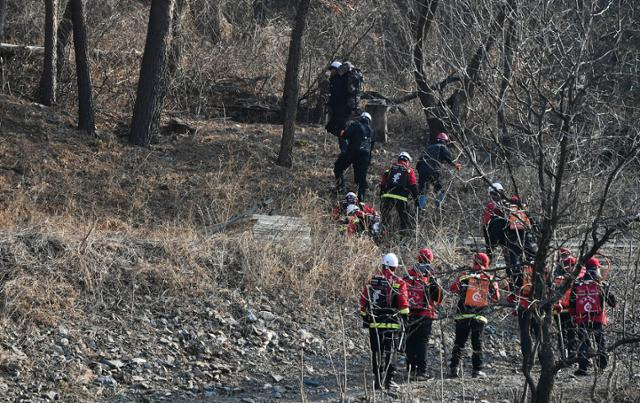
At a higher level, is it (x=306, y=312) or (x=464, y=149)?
(x=464, y=149)

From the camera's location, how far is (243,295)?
1767 cm

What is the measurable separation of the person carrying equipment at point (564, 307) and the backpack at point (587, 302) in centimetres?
17

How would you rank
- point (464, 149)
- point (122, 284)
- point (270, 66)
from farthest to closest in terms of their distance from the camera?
point (270, 66) → point (122, 284) → point (464, 149)

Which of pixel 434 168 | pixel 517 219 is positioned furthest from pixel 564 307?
pixel 434 168

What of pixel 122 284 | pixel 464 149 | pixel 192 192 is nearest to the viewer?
pixel 464 149

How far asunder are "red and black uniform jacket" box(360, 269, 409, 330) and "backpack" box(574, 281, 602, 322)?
2.86 metres

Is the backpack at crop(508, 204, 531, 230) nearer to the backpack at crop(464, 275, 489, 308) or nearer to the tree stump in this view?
the backpack at crop(464, 275, 489, 308)

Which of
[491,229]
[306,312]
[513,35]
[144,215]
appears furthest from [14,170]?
[513,35]

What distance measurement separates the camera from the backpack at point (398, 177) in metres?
20.5

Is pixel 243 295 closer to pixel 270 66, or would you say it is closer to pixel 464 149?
pixel 464 149

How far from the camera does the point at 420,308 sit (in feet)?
50.7

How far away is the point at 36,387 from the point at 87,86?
976 cm

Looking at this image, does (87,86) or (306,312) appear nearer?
(306,312)

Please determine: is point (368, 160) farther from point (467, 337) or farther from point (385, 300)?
point (385, 300)
